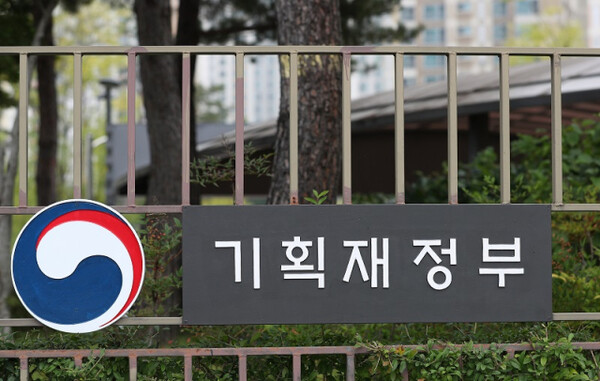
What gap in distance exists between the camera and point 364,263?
4426mm

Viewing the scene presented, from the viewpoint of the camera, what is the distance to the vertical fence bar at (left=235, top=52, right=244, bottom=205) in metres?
4.44

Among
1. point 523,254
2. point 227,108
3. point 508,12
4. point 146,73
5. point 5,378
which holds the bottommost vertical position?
point 5,378

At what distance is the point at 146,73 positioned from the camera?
10.6 meters

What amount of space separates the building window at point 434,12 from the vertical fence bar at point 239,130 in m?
81.5

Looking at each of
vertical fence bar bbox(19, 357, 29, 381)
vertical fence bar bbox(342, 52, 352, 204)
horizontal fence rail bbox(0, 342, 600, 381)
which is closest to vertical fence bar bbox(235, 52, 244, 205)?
vertical fence bar bbox(342, 52, 352, 204)

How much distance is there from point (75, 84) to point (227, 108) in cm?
5904

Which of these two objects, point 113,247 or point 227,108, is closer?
point 113,247

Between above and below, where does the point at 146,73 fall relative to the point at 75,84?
above

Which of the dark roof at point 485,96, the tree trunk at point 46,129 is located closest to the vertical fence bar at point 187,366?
the dark roof at point 485,96

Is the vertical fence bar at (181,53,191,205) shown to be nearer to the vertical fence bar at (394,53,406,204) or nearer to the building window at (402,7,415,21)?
the vertical fence bar at (394,53,406,204)

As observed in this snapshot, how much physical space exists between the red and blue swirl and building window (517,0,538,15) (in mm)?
76825

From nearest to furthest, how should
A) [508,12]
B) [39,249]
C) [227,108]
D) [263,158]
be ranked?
[39,249]
[263,158]
[227,108]
[508,12]

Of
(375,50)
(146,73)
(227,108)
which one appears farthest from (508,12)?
(375,50)

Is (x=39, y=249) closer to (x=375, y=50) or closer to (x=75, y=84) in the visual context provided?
(x=75, y=84)
